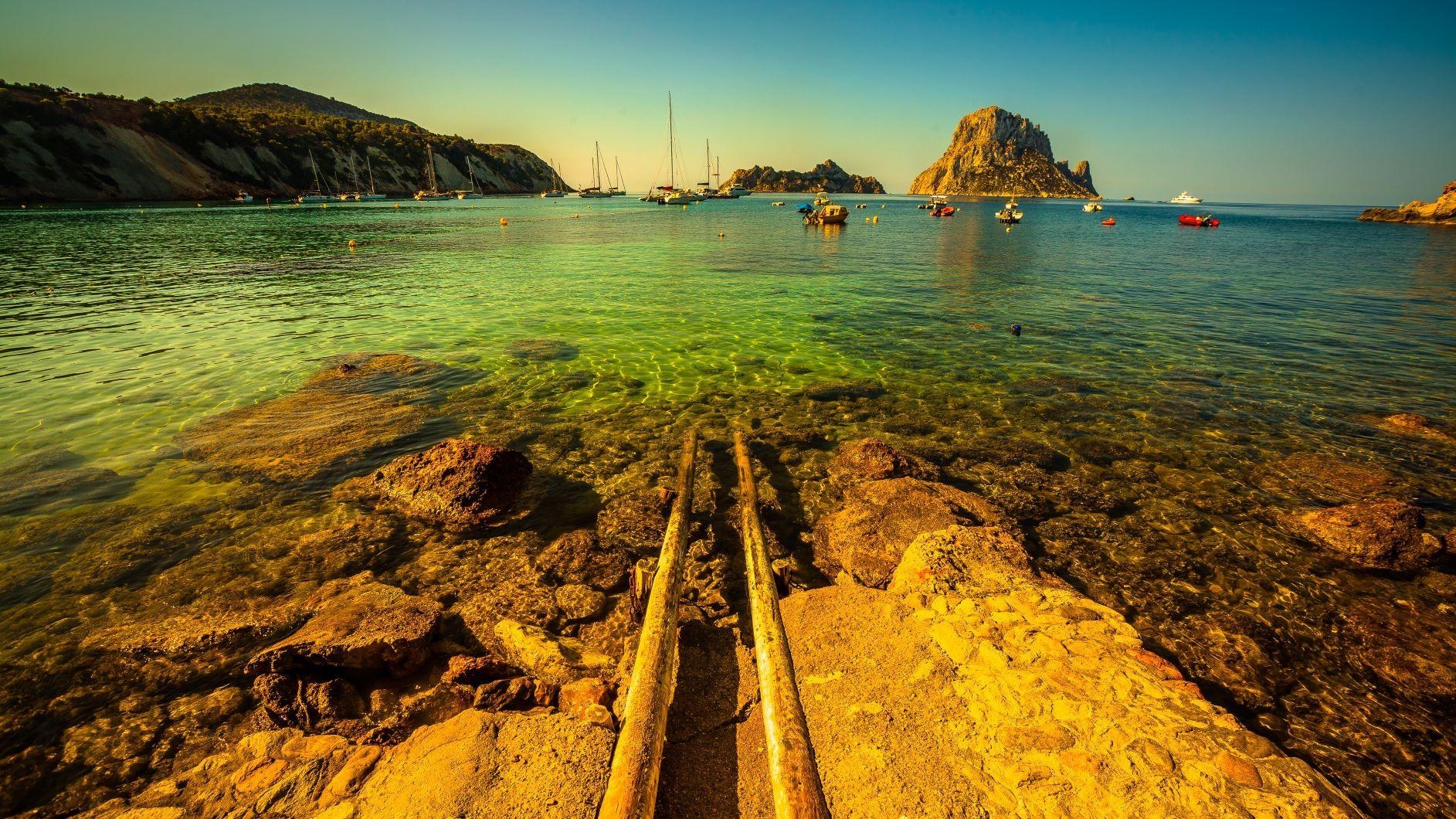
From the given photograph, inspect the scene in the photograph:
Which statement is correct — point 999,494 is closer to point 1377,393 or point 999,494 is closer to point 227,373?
point 1377,393

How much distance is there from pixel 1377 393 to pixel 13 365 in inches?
1404

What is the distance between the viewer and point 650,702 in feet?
13.7

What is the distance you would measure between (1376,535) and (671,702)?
955 centimetres

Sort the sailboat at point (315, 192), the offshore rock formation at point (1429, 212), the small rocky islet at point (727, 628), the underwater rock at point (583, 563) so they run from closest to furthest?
1. the small rocky islet at point (727, 628)
2. the underwater rock at point (583, 563)
3. the offshore rock formation at point (1429, 212)
4. the sailboat at point (315, 192)

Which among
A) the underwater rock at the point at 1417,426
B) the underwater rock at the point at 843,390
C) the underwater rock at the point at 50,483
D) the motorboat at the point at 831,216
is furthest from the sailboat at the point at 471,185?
the underwater rock at the point at 1417,426

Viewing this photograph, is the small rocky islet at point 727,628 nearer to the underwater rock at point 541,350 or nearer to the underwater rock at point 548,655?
the underwater rock at point 548,655

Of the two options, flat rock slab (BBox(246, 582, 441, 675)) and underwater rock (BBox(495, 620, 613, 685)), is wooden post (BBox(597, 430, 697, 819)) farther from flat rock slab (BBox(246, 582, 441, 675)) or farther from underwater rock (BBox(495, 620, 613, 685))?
flat rock slab (BBox(246, 582, 441, 675))

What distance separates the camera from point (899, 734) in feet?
14.0

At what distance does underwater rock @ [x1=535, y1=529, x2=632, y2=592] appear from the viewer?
680 centimetres

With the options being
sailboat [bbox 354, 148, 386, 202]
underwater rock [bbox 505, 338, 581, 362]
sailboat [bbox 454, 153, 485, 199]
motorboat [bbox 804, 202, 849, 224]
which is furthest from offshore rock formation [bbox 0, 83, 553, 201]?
underwater rock [bbox 505, 338, 581, 362]

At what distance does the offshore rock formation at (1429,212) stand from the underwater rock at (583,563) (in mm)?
136738

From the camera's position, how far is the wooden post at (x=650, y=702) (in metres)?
3.42

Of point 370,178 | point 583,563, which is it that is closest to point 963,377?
point 583,563

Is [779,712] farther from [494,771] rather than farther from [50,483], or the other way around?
[50,483]
